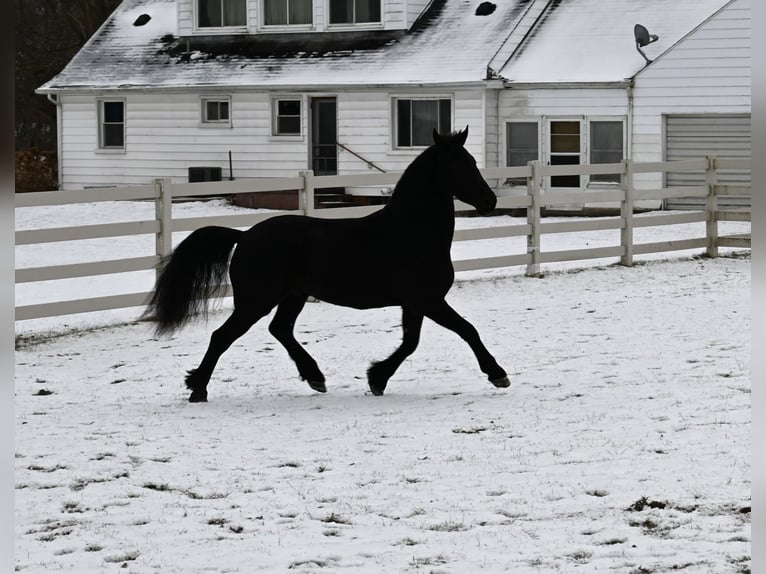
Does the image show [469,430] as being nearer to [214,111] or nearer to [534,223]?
[534,223]

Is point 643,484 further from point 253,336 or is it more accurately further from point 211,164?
point 211,164

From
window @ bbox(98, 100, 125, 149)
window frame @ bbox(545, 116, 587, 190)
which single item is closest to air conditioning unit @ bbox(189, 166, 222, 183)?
window @ bbox(98, 100, 125, 149)

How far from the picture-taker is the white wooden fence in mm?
10508

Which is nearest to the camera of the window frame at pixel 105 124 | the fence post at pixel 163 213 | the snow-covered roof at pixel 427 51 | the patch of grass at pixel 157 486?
the patch of grass at pixel 157 486

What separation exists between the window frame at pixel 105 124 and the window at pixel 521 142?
9.20 meters

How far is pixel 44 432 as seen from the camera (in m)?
6.59

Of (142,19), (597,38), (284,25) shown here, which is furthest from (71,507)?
(142,19)

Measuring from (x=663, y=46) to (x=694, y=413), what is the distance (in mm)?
18072

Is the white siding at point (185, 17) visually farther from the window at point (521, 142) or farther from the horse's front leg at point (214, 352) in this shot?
the horse's front leg at point (214, 352)

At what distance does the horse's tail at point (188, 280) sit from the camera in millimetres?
7312

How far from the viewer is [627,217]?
15.2 meters

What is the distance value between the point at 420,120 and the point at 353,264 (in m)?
18.4

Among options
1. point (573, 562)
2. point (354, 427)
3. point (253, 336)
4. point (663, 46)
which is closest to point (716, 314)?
point (253, 336)

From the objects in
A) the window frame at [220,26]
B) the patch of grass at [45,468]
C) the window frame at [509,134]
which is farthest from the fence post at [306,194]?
the window frame at [220,26]
